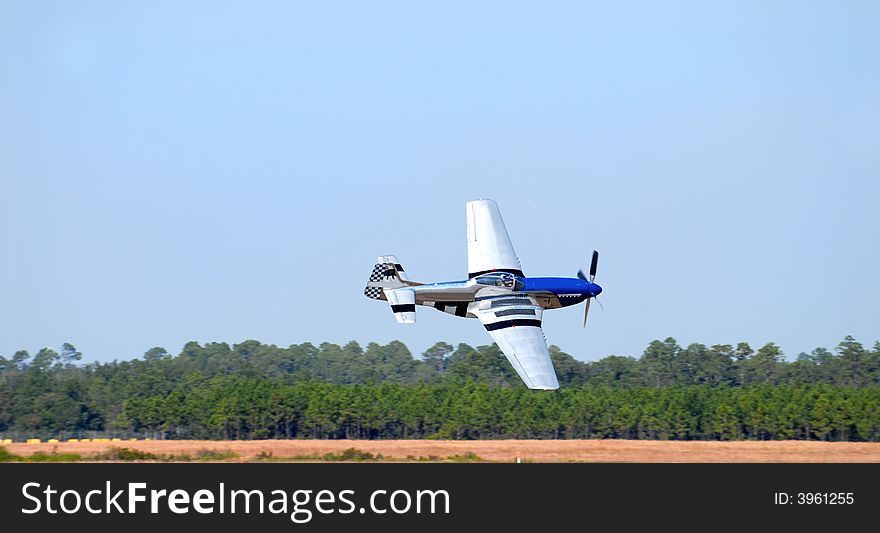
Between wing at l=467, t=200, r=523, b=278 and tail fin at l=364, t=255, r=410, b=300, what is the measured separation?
3.80m

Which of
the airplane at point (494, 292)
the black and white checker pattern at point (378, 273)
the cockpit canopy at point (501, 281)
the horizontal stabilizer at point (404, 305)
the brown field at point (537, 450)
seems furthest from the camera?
the black and white checker pattern at point (378, 273)

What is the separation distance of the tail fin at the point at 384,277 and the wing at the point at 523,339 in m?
5.08

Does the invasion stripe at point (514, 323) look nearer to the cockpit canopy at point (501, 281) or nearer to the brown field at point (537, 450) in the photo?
the cockpit canopy at point (501, 281)

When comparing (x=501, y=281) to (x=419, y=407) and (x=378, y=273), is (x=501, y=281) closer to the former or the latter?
(x=378, y=273)

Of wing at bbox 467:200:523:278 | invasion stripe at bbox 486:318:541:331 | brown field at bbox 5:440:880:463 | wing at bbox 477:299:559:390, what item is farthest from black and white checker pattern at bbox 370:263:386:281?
brown field at bbox 5:440:880:463

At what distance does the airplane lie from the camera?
204 ft

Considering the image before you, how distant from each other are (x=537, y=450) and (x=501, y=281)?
10.6 meters

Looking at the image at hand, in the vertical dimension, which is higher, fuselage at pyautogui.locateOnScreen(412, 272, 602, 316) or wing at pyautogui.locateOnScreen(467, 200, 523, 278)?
wing at pyautogui.locateOnScreen(467, 200, 523, 278)

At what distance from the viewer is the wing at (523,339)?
2270 inches

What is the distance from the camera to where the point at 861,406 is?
2859 inches

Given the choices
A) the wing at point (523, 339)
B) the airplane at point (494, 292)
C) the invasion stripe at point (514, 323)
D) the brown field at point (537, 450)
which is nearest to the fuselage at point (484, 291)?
the airplane at point (494, 292)

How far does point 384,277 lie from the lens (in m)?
66.8

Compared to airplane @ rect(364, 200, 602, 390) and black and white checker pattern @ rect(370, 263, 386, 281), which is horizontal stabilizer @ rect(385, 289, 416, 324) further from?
black and white checker pattern @ rect(370, 263, 386, 281)
